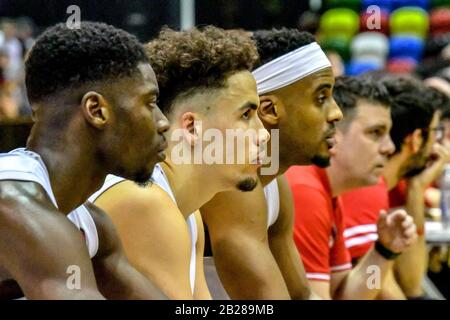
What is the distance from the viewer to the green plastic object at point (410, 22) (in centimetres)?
574

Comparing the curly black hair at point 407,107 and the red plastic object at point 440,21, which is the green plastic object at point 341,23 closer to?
the red plastic object at point 440,21

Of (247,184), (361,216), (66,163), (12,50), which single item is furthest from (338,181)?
(12,50)

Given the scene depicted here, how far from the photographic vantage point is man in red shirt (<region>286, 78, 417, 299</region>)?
98.6 inches

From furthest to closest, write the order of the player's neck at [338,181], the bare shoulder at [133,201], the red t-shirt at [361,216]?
1. the red t-shirt at [361,216]
2. the player's neck at [338,181]
3. the bare shoulder at [133,201]

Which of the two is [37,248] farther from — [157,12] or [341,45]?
[341,45]

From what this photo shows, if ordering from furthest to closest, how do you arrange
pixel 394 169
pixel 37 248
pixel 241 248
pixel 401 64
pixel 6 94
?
1. pixel 401 64
2. pixel 6 94
3. pixel 394 169
4. pixel 241 248
5. pixel 37 248

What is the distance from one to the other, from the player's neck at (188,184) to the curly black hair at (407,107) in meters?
1.18

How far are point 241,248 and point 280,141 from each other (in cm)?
23

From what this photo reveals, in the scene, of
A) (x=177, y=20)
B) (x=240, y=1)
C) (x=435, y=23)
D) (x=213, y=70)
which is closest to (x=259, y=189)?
(x=213, y=70)

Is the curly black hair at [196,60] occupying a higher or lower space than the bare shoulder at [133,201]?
higher

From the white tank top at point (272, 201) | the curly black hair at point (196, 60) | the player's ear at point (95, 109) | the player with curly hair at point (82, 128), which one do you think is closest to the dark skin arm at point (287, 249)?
the white tank top at point (272, 201)

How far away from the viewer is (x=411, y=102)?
9.81ft

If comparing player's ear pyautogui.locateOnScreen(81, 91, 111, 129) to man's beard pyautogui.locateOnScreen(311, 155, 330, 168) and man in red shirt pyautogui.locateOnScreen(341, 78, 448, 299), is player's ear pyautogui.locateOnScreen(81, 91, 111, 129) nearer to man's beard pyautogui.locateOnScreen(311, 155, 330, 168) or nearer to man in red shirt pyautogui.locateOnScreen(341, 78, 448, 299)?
man's beard pyautogui.locateOnScreen(311, 155, 330, 168)

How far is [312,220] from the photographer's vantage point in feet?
8.24
